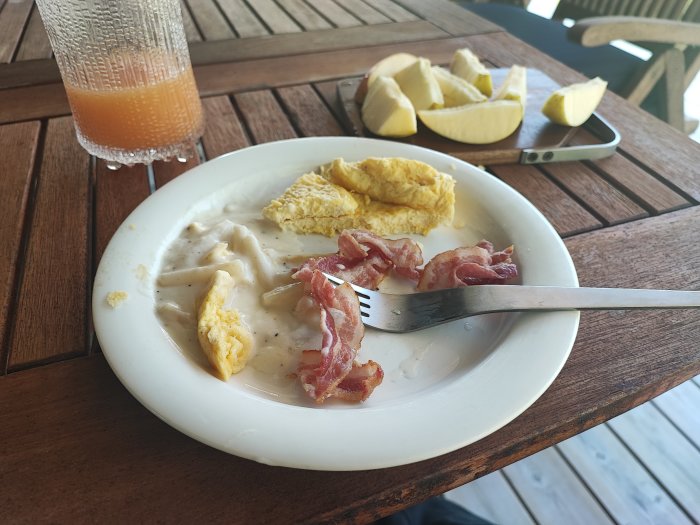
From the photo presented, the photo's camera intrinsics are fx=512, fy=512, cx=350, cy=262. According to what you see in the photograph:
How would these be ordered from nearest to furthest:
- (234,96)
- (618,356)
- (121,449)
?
(121,449), (618,356), (234,96)

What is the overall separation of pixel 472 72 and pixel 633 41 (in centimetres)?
82

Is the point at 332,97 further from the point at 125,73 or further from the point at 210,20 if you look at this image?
the point at 210,20

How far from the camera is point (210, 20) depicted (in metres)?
1.70

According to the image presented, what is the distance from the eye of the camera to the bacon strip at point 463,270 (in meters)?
0.73

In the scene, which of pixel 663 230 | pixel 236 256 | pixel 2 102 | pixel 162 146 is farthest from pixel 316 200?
pixel 2 102

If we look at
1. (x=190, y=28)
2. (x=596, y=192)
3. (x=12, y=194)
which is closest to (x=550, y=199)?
(x=596, y=192)

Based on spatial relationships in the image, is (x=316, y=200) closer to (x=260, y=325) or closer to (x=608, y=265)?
(x=260, y=325)

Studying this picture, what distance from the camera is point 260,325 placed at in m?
0.68

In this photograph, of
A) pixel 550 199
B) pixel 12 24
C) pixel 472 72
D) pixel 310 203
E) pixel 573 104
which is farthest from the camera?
pixel 12 24

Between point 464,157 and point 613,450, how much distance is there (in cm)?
100

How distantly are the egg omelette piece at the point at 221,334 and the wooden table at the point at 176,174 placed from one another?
0.30ft

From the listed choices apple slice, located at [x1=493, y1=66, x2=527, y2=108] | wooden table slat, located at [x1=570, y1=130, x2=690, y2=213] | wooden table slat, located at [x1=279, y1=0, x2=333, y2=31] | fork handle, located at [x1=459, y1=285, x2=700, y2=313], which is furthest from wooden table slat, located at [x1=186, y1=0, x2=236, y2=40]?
fork handle, located at [x1=459, y1=285, x2=700, y2=313]

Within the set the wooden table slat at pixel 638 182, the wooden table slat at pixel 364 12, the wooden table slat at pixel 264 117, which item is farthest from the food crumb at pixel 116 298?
the wooden table slat at pixel 364 12

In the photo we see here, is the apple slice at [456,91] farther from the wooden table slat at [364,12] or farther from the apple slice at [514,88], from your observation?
the wooden table slat at [364,12]
